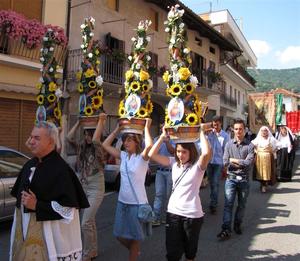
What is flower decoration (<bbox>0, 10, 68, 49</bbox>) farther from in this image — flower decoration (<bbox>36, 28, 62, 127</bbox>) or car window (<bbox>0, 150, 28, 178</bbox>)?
flower decoration (<bbox>36, 28, 62, 127</bbox>)

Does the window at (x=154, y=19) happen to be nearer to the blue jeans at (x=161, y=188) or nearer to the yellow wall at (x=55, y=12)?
the yellow wall at (x=55, y=12)

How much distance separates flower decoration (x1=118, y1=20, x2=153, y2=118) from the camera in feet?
17.7

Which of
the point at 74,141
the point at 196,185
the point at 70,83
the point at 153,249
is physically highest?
the point at 70,83

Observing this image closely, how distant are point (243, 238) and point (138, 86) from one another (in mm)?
3144

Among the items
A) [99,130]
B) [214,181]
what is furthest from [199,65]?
[99,130]

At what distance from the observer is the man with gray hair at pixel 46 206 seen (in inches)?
137

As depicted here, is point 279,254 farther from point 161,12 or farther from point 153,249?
point 161,12

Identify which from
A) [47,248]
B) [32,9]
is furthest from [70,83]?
[47,248]

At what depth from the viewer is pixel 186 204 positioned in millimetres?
4773

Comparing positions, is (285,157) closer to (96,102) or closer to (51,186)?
(96,102)

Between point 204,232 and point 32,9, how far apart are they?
10.2 metres


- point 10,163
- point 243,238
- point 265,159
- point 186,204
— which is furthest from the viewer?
point 265,159

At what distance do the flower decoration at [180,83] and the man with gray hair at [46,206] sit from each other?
1.69 meters

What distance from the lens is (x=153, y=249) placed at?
6.38 meters
